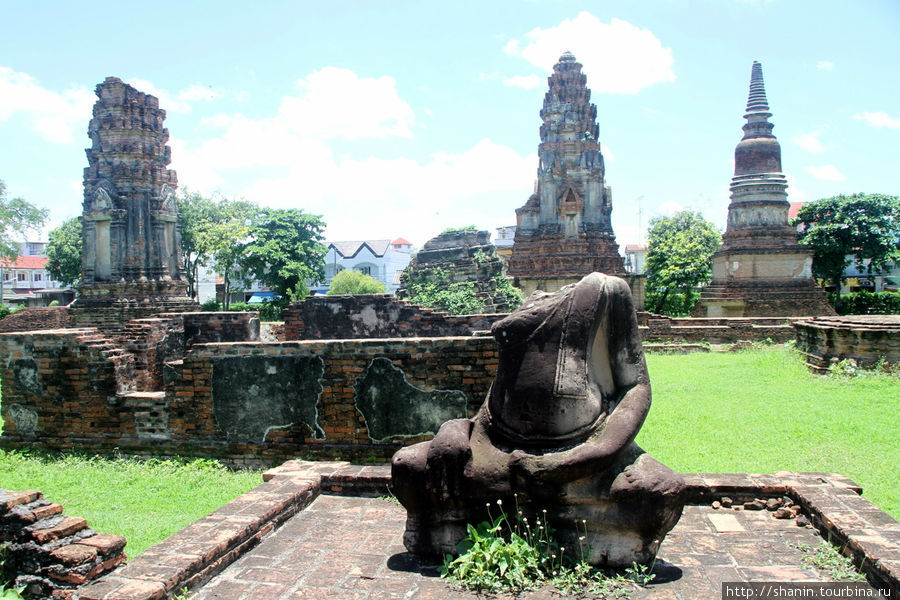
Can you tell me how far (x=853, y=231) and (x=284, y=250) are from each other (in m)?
26.3

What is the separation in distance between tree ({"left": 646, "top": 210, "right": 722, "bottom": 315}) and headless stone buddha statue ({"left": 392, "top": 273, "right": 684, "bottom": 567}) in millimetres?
31242

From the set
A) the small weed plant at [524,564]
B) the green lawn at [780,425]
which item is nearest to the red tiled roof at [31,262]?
the green lawn at [780,425]

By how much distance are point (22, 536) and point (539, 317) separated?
3.09 meters

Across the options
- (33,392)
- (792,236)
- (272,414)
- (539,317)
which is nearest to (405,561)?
(539,317)

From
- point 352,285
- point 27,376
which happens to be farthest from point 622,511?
point 352,285

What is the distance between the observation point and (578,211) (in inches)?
1093

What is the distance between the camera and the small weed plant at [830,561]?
133 inches

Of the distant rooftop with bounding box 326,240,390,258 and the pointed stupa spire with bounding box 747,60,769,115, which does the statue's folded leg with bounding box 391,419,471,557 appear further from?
the distant rooftop with bounding box 326,240,390,258

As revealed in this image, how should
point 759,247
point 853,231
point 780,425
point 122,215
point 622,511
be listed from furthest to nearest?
point 853,231, point 759,247, point 122,215, point 780,425, point 622,511

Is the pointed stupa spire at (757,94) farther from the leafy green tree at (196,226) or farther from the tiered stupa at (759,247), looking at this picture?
the leafy green tree at (196,226)

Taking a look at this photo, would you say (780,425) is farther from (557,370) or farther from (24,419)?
(24,419)

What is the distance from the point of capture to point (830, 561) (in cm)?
354

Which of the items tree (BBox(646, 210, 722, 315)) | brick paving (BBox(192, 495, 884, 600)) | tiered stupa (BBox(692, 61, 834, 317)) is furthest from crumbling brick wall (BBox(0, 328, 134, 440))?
tree (BBox(646, 210, 722, 315))

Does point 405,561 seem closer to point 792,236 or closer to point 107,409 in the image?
point 107,409
